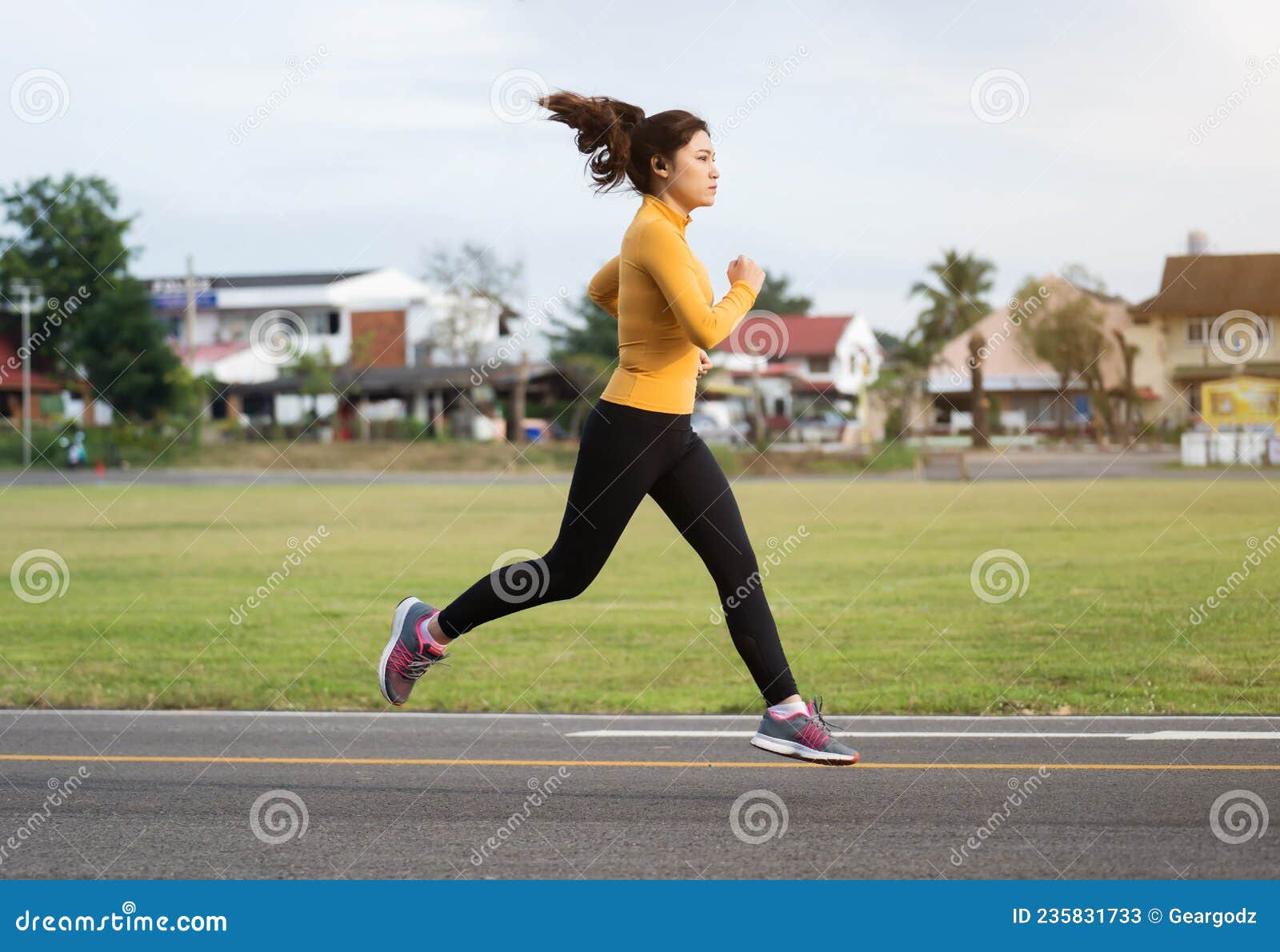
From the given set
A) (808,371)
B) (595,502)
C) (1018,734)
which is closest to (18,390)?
(808,371)

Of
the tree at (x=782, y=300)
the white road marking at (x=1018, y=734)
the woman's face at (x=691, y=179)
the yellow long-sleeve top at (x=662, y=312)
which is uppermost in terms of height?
the tree at (x=782, y=300)

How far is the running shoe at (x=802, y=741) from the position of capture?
4742 millimetres

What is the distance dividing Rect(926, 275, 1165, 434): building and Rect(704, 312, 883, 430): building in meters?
5.04

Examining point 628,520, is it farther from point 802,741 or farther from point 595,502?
point 802,741

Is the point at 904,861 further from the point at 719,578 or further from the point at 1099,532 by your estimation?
the point at 1099,532

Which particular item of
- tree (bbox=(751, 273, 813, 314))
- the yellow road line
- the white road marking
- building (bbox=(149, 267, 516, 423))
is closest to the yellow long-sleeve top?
the yellow road line

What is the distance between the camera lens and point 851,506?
2669 cm

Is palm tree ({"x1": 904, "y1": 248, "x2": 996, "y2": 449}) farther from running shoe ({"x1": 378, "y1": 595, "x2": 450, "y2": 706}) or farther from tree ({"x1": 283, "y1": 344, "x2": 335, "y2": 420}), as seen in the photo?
running shoe ({"x1": 378, "y1": 595, "x2": 450, "y2": 706})

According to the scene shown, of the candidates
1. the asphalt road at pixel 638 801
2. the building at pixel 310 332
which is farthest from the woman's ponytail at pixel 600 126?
the building at pixel 310 332

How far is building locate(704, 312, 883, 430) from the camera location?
2778 inches

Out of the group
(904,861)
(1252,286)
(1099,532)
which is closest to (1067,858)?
(904,861)

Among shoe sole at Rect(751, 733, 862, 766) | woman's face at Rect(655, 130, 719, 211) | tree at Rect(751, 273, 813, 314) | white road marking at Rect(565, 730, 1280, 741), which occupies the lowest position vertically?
white road marking at Rect(565, 730, 1280, 741)

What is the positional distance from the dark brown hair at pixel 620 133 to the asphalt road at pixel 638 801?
2036mm

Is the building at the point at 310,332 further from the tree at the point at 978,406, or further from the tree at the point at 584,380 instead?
the tree at the point at 978,406
